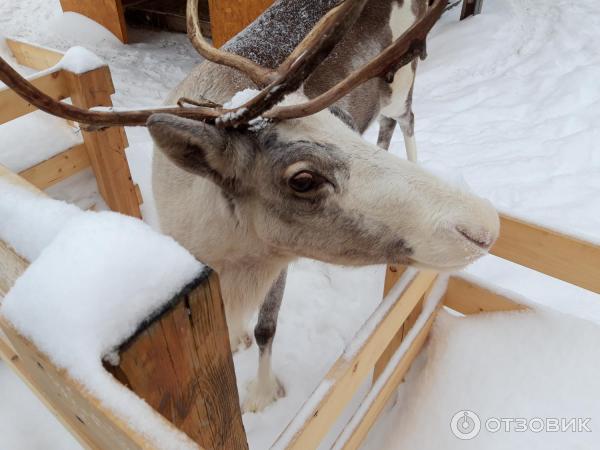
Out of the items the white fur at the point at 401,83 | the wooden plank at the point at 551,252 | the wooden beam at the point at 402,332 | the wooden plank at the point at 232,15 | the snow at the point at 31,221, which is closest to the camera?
the snow at the point at 31,221

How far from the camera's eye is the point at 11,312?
2.56ft

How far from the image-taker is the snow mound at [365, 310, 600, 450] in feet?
6.06

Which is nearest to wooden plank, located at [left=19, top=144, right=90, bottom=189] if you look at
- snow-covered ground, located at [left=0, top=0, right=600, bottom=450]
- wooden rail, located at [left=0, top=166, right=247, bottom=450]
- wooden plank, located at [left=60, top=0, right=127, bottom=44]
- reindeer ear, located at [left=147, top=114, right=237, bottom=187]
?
snow-covered ground, located at [left=0, top=0, right=600, bottom=450]

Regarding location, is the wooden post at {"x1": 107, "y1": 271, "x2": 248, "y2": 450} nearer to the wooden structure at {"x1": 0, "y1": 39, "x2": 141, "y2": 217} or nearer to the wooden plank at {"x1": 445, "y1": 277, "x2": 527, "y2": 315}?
the wooden plank at {"x1": 445, "y1": 277, "x2": 527, "y2": 315}

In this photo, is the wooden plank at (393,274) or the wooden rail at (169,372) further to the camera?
the wooden plank at (393,274)

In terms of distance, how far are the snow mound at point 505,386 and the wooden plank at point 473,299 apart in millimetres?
40

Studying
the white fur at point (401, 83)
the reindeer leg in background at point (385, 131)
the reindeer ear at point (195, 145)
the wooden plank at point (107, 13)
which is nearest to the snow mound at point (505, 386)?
the reindeer ear at point (195, 145)

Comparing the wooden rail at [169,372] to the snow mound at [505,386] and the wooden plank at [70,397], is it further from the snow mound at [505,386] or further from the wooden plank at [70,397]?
the snow mound at [505,386]

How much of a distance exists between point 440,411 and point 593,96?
14.8 feet

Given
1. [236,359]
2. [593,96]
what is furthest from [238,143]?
[593,96]

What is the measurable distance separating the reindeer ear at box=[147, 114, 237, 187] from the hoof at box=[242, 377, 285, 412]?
1.46 m

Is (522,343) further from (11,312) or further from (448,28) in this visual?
(448,28)

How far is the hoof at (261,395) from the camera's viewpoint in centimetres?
247

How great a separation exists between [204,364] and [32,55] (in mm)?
3837
